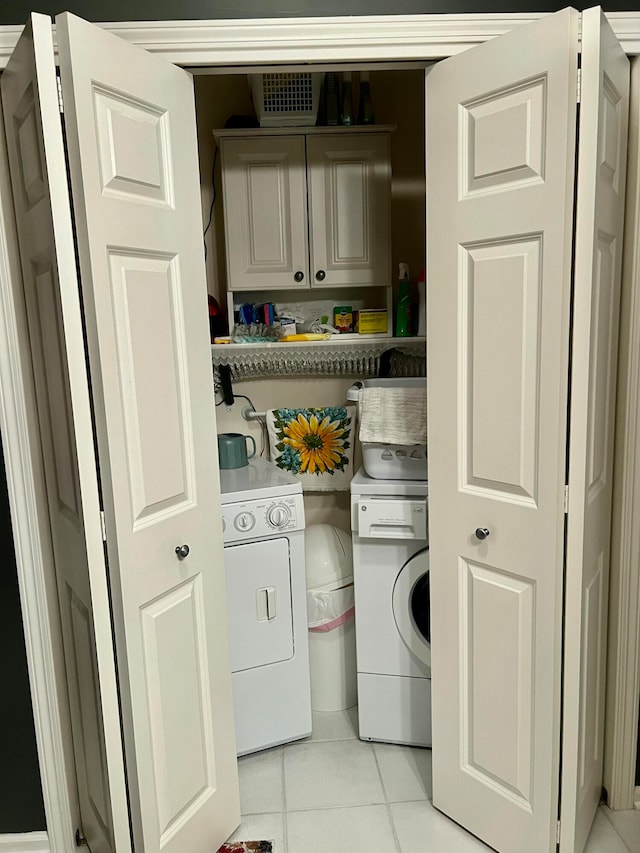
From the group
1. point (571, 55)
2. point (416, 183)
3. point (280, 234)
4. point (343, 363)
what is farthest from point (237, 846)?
Answer: point (416, 183)

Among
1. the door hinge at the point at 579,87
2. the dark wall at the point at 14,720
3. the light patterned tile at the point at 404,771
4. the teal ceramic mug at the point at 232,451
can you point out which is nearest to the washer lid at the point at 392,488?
the teal ceramic mug at the point at 232,451

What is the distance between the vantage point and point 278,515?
2254 millimetres

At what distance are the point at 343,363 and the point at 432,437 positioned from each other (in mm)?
955

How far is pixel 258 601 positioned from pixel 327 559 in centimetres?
36

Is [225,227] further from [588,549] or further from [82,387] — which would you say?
[588,549]

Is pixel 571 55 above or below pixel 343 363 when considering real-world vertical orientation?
above

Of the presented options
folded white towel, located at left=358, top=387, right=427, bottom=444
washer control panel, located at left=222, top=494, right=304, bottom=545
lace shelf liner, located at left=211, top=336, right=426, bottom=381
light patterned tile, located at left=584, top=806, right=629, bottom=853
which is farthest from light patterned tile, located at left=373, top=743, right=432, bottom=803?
lace shelf liner, located at left=211, top=336, right=426, bottom=381

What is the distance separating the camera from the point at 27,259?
1622 millimetres

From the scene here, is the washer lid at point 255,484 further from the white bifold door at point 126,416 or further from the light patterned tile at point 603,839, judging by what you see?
the light patterned tile at point 603,839

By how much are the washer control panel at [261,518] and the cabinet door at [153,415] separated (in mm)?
377

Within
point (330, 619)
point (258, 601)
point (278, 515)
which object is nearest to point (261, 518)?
point (278, 515)

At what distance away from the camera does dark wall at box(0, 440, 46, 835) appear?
179cm

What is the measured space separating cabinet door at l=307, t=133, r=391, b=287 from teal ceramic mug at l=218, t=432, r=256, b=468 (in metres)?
0.67

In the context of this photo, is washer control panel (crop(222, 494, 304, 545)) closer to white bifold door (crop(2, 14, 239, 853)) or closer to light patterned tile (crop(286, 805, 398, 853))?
white bifold door (crop(2, 14, 239, 853))
